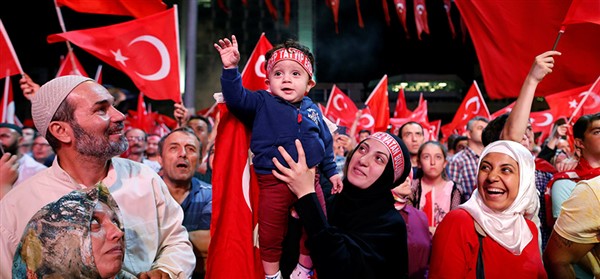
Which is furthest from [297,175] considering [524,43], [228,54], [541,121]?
[541,121]

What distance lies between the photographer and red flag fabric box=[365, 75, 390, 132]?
29.7ft

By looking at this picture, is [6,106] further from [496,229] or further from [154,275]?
[496,229]

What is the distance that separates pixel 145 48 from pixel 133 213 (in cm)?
350

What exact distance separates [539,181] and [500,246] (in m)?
2.07

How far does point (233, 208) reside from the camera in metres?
2.81

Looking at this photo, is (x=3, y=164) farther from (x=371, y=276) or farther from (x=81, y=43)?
(x=81, y=43)

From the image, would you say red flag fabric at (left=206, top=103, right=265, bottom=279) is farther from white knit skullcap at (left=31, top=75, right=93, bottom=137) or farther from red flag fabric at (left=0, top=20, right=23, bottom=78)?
red flag fabric at (left=0, top=20, right=23, bottom=78)

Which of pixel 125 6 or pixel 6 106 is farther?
pixel 6 106

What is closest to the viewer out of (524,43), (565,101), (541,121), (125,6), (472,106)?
(524,43)

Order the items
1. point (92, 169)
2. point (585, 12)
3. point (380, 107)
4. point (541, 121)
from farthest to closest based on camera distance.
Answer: point (541, 121), point (380, 107), point (585, 12), point (92, 169)

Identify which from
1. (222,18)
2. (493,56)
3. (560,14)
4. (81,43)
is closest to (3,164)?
(81,43)

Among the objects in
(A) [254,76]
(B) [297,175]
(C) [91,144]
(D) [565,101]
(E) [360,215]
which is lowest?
(D) [565,101]

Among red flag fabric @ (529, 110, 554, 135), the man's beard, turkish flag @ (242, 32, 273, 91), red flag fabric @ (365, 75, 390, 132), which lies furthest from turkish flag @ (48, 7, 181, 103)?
red flag fabric @ (529, 110, 554, 135)

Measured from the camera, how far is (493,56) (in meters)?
4.43
